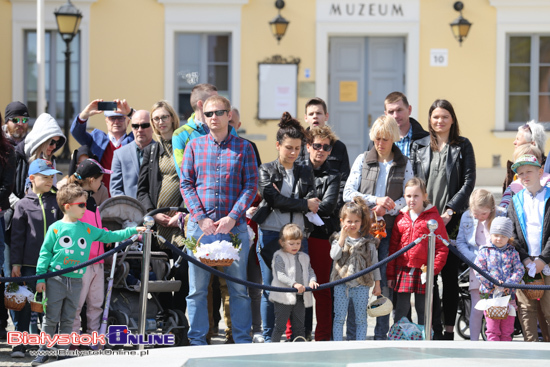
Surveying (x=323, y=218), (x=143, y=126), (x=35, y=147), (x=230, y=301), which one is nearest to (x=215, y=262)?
(x=230, y=301)

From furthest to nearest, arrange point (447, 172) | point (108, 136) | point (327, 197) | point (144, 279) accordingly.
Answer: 1. point (108, 136)
2. point (447, 172)
3. point (327, 197)
4. point (144, 279)

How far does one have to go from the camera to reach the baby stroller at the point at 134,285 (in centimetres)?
639

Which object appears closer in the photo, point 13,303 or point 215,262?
point 215,262

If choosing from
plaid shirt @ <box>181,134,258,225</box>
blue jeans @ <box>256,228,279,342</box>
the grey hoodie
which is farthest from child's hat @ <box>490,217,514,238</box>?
the grey hoodie

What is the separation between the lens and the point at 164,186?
23.1 ft

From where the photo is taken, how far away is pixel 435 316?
6.74 metres

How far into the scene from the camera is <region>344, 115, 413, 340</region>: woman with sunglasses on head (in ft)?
21.8

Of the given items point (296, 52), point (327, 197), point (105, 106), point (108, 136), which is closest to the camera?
point (327, 197)

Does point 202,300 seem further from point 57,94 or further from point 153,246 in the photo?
point 57,94

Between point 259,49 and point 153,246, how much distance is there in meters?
8.35

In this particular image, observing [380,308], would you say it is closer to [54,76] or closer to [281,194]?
[281,194]

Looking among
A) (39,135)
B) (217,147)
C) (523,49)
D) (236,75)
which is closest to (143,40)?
(236,75)

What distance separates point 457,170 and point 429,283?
1.21 meters

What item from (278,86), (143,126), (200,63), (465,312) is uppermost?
(200,63)
